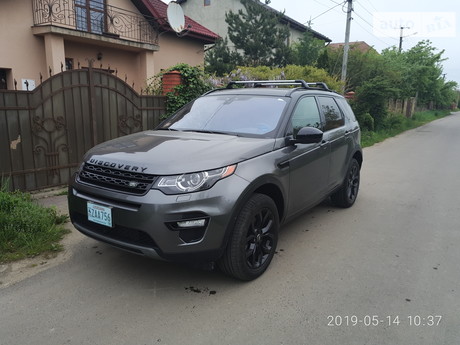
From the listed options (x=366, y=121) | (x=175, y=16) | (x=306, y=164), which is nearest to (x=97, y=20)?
(x=175, y=16)

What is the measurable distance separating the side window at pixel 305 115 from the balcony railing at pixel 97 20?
937cm

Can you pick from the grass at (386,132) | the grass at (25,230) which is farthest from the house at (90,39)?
the grass at (386,132)

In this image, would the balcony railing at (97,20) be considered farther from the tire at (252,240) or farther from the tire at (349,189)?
the tire at (252,240)

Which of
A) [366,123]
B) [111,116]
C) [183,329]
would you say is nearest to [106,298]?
[183,329]

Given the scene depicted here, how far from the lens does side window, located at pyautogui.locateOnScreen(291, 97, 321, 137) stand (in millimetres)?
3922

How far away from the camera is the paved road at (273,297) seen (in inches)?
102

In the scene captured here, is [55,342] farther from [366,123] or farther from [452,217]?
[366,123]

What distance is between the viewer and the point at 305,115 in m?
4.18

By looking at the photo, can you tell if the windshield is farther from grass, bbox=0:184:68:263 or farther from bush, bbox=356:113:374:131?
bush, bbox=356:113:374:131

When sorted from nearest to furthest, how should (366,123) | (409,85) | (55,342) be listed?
(55,342) < (366,123) < (409,85)

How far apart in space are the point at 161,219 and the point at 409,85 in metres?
23.4

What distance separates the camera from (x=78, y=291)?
124 inches

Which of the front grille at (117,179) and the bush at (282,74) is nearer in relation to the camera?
the front grille at (117,179)

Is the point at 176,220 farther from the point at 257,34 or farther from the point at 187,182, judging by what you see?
the point at 257,34
